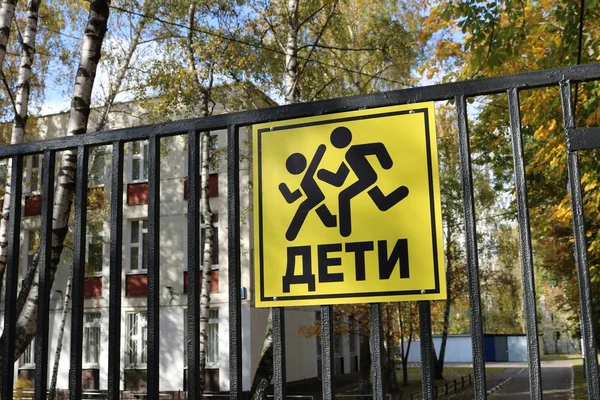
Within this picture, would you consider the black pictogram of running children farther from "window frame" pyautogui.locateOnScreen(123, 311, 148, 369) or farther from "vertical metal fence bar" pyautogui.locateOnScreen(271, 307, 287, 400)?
"window frame" pyautogui.locateOnScreen(123, 311, 148, 369)

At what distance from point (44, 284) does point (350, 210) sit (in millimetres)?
1302

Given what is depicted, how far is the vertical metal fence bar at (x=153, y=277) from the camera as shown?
257 centimetres

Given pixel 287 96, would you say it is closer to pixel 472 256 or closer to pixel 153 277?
pixel 153 277

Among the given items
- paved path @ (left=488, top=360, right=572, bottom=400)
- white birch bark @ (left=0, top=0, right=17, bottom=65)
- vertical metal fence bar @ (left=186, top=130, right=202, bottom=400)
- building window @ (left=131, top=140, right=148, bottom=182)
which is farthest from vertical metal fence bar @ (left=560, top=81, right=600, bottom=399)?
building window @ (left=131, top=140, right=148, bottom=182)

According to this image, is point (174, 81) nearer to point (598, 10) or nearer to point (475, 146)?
point (475, 146)

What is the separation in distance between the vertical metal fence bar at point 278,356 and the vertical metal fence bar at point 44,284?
0.91m

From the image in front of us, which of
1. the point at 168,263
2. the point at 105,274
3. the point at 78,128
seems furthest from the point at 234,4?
the point at 78,128

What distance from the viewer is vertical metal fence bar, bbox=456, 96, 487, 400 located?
2.20 meters

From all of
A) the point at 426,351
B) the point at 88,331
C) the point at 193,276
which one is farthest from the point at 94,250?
the point at 426,351

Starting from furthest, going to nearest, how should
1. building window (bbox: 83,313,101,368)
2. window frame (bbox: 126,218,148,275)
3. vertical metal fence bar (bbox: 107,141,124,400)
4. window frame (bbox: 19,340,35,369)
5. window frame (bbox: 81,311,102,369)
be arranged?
1. window frame (bbox: 19,340,35,369)
2. window frame (bbox: 126,218,148,275)
3. building window (bbox: 83,313,101,368)
4. window frame (bbox: 81,311,102,369)
5. vertical metal fence bar (bbox: 107,141,124,400)

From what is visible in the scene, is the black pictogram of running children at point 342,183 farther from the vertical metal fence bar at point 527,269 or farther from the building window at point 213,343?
the building window at point 213,343

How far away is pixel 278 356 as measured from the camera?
7.91 ft

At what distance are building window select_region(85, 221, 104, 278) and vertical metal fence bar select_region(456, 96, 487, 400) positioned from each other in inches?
823

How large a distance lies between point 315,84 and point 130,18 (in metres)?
6.05
